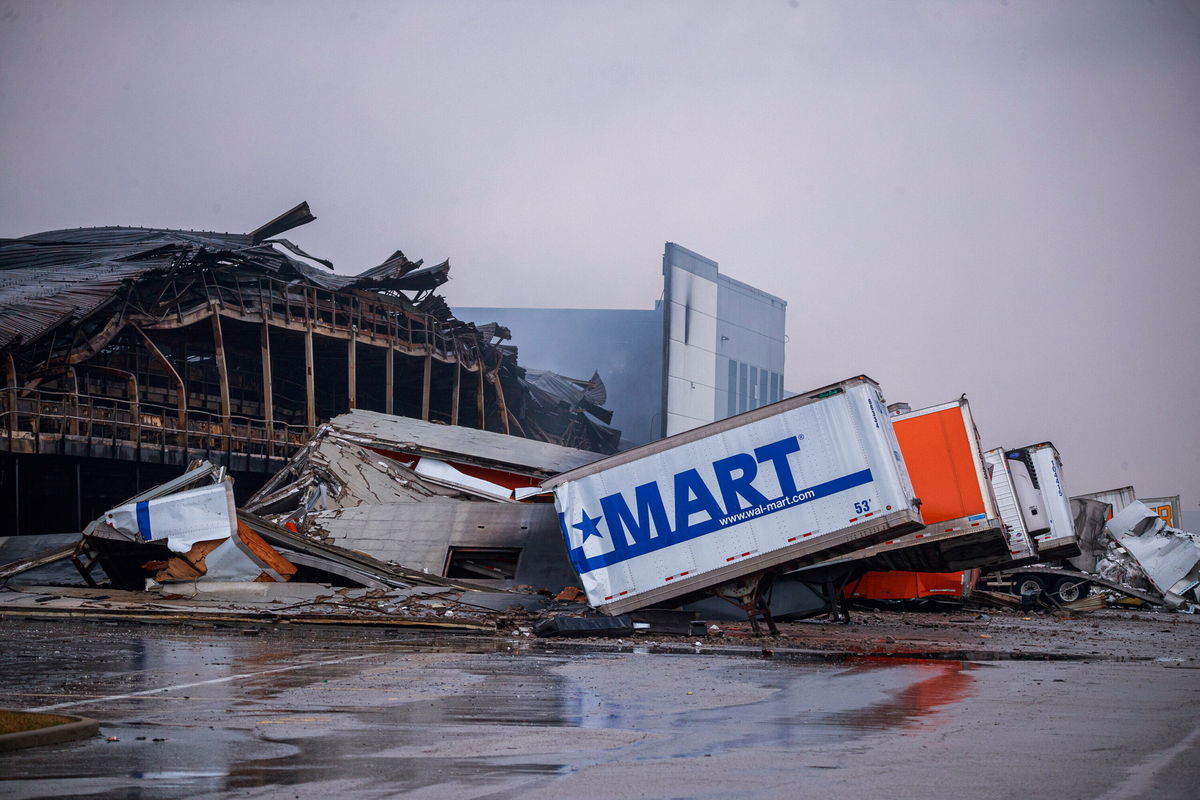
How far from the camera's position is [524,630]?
56.7ft

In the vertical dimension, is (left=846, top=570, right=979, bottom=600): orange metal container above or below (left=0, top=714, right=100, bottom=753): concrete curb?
below

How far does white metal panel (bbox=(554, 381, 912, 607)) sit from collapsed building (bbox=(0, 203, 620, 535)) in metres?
20.1

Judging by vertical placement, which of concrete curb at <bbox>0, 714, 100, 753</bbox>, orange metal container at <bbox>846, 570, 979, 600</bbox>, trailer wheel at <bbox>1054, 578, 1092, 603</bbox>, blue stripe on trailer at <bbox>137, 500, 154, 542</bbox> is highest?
blue stripe on trailer at <bbox>137, 500, 154, 542</bbox>

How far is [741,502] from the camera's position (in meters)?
16.8

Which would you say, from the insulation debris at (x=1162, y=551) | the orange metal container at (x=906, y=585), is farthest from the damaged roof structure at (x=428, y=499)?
the insulation debris at (x=1162, y=551)

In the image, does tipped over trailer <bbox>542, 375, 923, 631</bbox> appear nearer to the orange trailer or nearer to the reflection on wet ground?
the orange trailer

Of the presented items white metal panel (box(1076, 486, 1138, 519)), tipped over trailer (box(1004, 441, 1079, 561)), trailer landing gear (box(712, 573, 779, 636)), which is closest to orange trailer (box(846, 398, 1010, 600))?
trailer landing gear (box(712, 573, 779, 636))

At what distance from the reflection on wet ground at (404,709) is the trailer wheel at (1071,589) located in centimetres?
1862

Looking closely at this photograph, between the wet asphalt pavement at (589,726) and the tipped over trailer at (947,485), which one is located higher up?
the tipped over trailer at (947,485)

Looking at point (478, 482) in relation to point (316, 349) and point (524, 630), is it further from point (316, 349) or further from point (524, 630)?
point (316, 349)

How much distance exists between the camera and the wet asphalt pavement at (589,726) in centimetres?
539

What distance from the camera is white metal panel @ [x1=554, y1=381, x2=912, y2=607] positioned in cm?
1645

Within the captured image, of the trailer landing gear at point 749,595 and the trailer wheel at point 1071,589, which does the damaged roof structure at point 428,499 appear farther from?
the trailer wheel at point 1071,589

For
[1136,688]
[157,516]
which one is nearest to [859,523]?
[1136,688]
